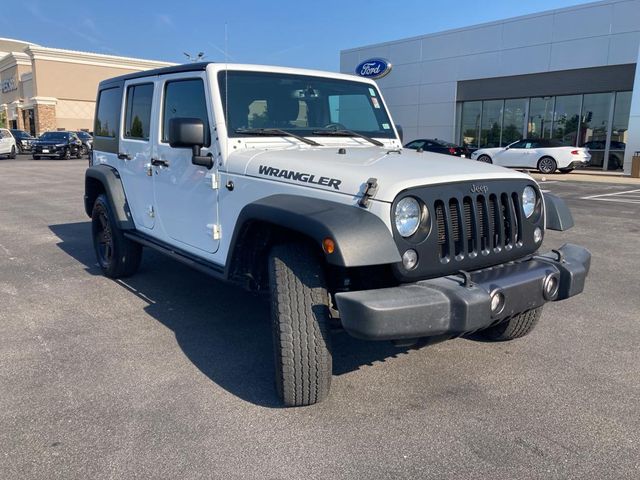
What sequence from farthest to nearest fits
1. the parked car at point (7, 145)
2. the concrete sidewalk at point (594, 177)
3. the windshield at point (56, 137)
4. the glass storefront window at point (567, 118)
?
→ the windshield at point (56, 137) < the parked car at point (7, 145) < the glass storefront window at point (567, 118) < the concrete sidewalk at point (594, 177)

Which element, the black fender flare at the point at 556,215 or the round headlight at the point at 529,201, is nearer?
the round headlight at the point at 529,201

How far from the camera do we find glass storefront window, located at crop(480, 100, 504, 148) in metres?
25.6

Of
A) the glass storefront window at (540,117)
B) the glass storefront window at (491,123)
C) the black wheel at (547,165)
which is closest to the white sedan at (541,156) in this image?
the black wheel at (547,165)

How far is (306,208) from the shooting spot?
286 centimetres

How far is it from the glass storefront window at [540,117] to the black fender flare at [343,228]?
24034 mm

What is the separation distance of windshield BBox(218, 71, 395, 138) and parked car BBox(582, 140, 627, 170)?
70.8ft

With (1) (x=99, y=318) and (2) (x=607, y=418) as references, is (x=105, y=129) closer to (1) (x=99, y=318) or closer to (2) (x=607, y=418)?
(1) (x=99, y=318)

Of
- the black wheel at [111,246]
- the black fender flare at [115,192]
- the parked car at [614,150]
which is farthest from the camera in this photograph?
the parked car at [614,150]

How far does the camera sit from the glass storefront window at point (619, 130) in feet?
72.0

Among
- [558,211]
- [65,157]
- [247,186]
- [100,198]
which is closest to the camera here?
[247,186]

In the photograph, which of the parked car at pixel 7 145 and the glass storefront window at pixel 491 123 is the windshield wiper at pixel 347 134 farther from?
the parked car at pixel 7 145

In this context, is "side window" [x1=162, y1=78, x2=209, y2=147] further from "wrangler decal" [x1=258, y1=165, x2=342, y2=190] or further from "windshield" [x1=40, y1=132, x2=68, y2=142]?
"windshield" [x1=40, y1=132, x2=68, y2=142]

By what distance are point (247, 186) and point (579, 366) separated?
2573mm

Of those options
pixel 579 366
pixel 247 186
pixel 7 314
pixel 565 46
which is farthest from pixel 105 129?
pixel 565 46
